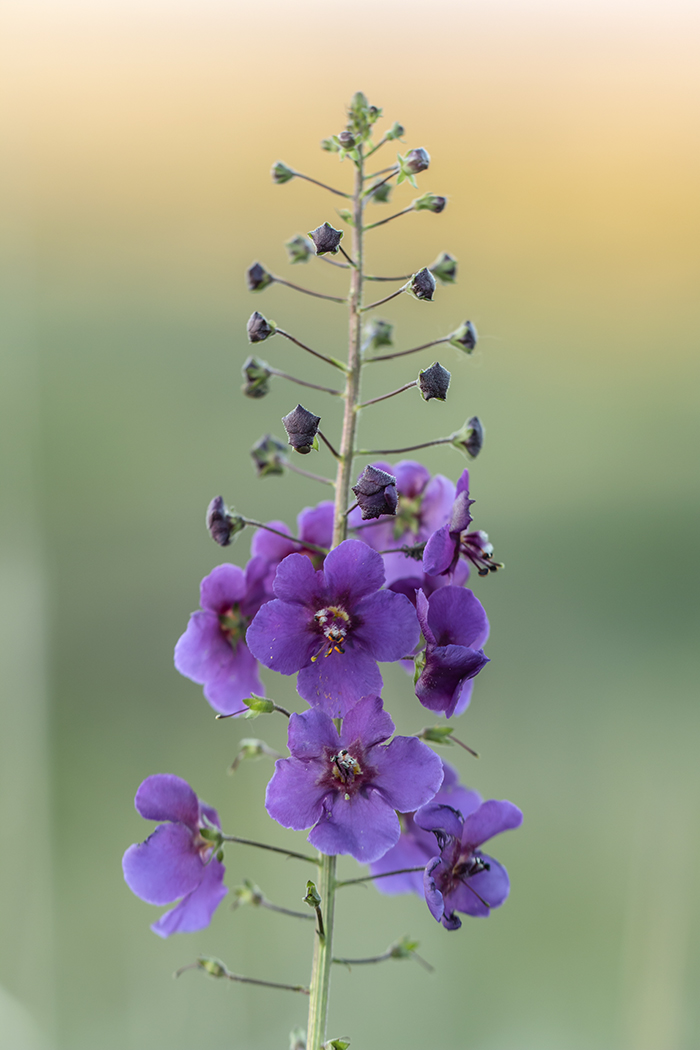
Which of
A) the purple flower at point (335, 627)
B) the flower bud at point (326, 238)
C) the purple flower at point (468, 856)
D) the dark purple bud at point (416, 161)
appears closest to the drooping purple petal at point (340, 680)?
the purple flower at point (335, 627)

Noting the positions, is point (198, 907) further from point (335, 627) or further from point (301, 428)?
point (301, 428)

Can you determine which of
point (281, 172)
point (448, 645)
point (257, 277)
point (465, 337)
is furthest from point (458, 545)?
point (281, 172)

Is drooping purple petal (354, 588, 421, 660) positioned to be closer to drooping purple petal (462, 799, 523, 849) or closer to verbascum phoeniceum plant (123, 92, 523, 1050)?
verbascum phoeniceum plant (123, 92, 523, 1050)

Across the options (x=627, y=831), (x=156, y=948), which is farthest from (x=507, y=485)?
(x=156, y=948)

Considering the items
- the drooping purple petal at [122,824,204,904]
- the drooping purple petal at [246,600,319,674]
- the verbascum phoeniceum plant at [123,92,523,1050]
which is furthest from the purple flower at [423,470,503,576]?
the drooping purple petal at [122,824,204,904]

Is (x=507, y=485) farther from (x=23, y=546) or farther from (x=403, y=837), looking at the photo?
(x=403, y=837)

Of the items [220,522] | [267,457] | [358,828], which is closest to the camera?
[358,828]
